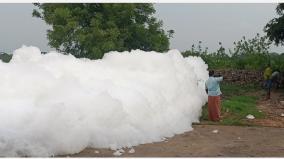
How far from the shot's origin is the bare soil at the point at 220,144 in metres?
8.57

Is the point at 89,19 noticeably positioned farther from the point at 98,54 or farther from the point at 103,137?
the point at 103,137

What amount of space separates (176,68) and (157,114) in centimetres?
347

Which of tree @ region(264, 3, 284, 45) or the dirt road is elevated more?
tree @ region(264, 3, 284, 45)

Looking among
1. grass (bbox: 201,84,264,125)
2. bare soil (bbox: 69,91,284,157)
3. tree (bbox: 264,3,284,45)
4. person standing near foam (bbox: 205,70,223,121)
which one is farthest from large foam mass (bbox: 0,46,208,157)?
tree (bbox: 264,3,284,45)

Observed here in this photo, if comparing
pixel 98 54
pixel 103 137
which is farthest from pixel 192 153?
pixel 98 54

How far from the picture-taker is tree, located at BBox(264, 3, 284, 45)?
892 inches

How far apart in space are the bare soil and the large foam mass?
33 centimetres

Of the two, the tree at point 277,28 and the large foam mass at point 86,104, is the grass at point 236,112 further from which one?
the tree at point 277,28

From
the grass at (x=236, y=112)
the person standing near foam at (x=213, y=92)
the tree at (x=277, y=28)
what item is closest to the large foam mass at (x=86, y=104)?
the person standing near foam at (x=213, y=92)

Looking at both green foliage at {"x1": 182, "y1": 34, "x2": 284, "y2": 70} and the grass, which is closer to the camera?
the grass

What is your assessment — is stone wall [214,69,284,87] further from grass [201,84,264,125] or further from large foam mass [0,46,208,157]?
large foam mass [0,46,208,157]

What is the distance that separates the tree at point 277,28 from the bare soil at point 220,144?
10653 millimetres

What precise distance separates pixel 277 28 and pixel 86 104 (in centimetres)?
1532

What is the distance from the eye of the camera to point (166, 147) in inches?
359
